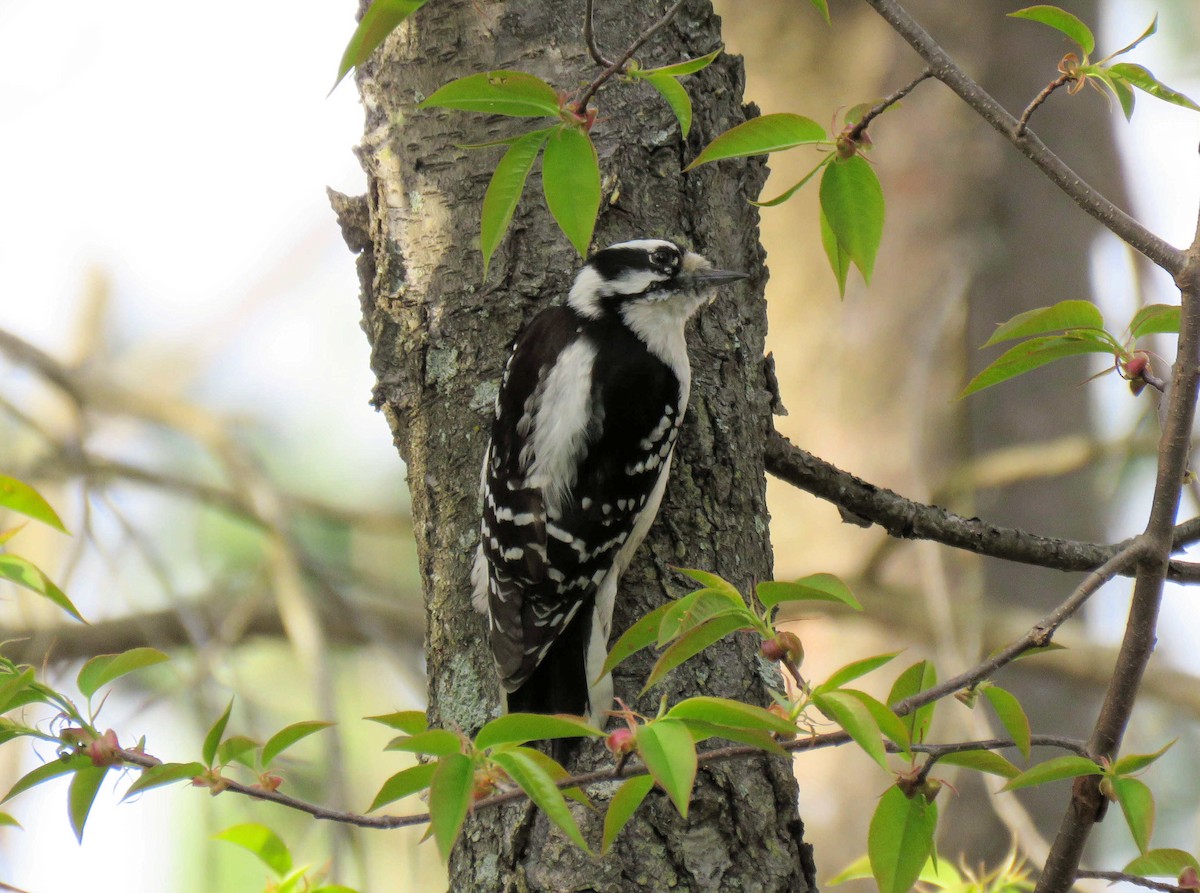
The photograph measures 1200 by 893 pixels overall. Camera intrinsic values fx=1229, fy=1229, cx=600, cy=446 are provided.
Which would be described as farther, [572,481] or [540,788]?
[572,481]

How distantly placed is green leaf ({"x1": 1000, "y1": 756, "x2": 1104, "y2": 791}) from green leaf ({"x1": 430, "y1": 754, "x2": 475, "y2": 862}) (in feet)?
1.94

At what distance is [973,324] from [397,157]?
3230mm

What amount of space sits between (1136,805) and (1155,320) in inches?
27.3

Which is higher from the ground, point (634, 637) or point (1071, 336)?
point (1071, 336)

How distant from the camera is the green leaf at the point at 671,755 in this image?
3.85 feet

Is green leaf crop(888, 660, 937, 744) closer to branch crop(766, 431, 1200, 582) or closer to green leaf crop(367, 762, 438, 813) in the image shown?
green leaf crop(367, 762, 438, 813)

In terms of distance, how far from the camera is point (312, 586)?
4.45 m

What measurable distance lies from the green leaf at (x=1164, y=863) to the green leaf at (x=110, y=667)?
50.6 inches

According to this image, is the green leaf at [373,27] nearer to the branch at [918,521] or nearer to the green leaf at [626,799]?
the green leaf at [626,799]

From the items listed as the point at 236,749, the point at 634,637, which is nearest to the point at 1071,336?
the point at 634,637

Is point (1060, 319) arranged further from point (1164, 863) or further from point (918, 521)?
point (918, 521)

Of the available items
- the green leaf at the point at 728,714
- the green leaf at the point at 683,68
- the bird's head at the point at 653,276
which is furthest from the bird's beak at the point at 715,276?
the green leaf at the point at 728,714

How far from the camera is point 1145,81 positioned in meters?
1.56

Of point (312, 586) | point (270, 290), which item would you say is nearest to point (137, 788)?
point (312, 586)
